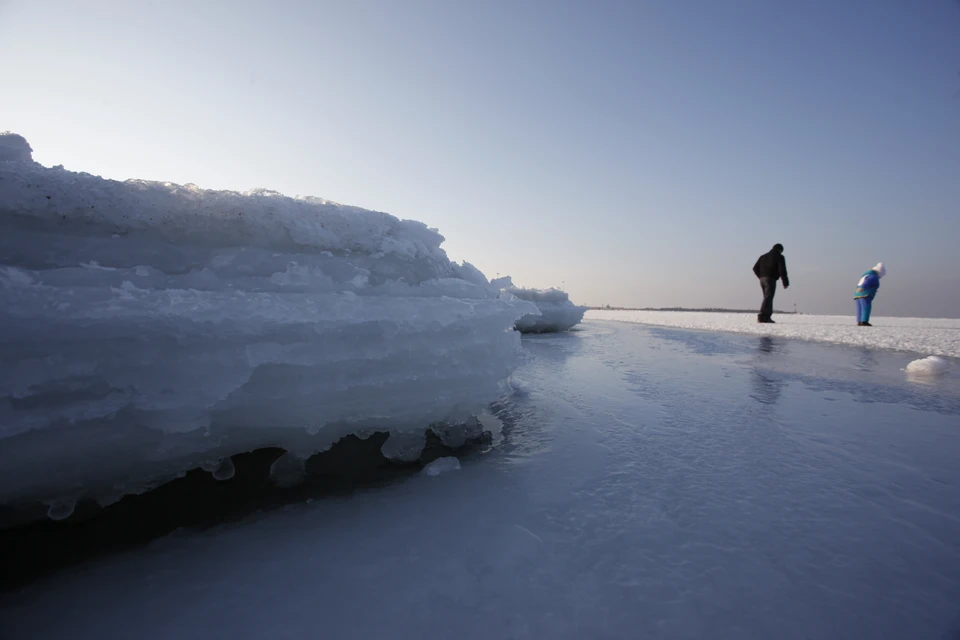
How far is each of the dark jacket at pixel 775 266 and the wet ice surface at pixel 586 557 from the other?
10817mm

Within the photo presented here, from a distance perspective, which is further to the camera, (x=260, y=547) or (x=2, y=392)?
(x=260, y=547)

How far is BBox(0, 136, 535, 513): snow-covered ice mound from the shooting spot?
1.13 metres

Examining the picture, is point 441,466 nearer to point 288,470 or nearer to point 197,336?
point 288,470

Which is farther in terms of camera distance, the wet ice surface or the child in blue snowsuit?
the child in blue snowsuit

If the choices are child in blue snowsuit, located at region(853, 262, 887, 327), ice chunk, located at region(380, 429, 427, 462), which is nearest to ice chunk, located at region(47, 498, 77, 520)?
ice chunk, located at region(380, 429, 427, 462)

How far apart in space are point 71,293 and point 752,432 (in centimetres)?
304

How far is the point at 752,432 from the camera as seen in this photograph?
2.15m

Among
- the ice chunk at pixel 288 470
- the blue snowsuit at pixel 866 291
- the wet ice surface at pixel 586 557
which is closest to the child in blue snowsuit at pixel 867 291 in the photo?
the blue snowsuit at pixel 866 291

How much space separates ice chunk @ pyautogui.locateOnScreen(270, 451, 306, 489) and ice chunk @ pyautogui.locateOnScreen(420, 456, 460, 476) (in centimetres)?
51

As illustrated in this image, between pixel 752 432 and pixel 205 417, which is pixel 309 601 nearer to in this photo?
pixel 205 417

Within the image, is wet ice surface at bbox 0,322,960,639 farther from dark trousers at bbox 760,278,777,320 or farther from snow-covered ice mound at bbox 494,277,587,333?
dark trousers at bbox 760,278,777,320

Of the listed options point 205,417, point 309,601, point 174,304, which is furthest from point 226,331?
point 309,601

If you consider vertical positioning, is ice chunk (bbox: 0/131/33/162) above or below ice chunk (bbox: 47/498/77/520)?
above

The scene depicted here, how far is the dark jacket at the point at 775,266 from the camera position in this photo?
428 inches
